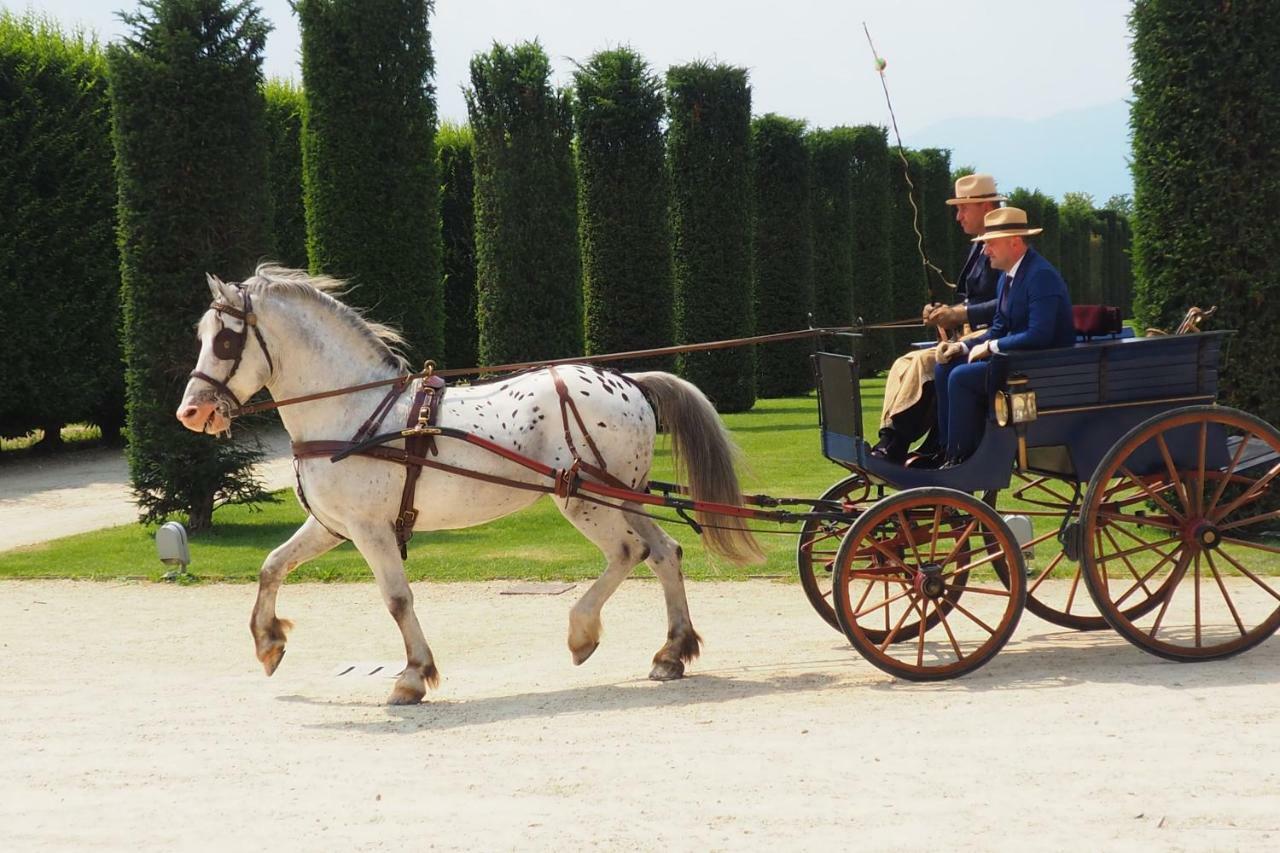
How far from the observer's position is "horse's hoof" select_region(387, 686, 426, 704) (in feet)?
22.3

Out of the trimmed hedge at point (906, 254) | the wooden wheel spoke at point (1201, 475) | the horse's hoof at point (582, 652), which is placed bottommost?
the horse's hoof at point (582, 652)

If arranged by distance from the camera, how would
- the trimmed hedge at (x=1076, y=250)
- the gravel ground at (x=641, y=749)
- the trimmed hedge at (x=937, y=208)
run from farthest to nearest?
the trimmed hedge at (x=1076, y=250), the trimmed hedge at (x=937, y=208), the gravel ground at (x=641, y=749)

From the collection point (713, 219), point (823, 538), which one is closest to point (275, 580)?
point (823, 538)

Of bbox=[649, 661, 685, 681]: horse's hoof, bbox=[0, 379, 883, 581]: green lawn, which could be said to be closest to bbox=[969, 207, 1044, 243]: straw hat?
bbox=[649, 661, 685, 681]: horse's hoof

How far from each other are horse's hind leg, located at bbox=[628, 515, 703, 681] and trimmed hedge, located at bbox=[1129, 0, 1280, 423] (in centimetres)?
557

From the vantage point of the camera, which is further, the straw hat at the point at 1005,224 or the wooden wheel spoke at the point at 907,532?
the straw hat at the point at 1005,224

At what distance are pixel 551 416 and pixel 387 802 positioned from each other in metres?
2.55

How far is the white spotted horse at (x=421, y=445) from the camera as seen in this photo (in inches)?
270

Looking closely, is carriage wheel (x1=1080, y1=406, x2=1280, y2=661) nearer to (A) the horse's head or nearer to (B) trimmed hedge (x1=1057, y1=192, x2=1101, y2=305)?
(A) the horse's head

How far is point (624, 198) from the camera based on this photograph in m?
21.5

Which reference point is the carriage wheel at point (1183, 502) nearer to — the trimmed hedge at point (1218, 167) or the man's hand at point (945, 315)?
the man's hand at point (945, 315)

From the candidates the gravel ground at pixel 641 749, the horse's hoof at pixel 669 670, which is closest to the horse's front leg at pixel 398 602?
the gravel ground at pixel 641 749

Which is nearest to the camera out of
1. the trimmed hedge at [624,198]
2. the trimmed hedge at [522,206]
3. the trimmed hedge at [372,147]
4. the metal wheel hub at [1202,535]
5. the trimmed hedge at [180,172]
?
the metal wheel hub at [1202,535]

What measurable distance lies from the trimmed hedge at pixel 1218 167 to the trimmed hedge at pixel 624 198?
11.4 m
